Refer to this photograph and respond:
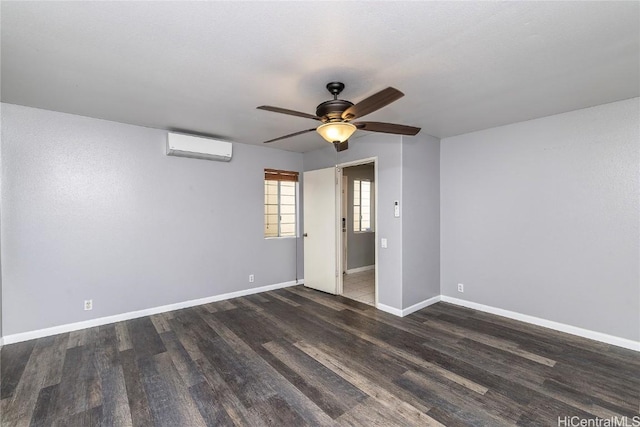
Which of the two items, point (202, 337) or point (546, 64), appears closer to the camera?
point (546, 64)

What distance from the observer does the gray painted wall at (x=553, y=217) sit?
289 cm

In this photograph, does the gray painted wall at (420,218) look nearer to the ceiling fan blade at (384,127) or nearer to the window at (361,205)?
the ceiling fan blade at (384,127)

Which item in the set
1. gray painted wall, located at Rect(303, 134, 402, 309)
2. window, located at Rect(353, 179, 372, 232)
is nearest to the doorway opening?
window, located at Rect(353, 179, 372, 232)

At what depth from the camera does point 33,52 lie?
6.56 ft

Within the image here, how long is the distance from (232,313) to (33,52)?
3.24 m

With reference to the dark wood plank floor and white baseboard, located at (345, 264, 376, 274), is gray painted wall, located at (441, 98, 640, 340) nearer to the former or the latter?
the dark wood plank floor

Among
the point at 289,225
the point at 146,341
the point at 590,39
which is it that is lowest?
the point at 146,341

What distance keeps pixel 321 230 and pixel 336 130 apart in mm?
2825

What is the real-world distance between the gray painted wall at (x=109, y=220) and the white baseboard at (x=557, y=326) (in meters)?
3.44

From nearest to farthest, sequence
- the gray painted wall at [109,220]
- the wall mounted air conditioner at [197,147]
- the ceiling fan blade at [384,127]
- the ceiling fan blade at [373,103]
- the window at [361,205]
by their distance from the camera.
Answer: the ceiling fan blade at [373,103], the ceiling fan blade at [384,127], the gray painted wall at [109,220], the wall mounted air conditioner at [197,147], the window at [361,205]

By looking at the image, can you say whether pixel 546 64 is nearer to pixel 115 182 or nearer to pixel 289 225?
pixel 289 225

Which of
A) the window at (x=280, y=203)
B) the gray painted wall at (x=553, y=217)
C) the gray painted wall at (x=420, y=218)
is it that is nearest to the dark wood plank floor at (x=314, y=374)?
the gray painted wall at (x=553, y=217)

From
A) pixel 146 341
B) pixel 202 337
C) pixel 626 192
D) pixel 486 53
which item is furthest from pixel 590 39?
pixel 146 341

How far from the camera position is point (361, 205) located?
21.6 feet
